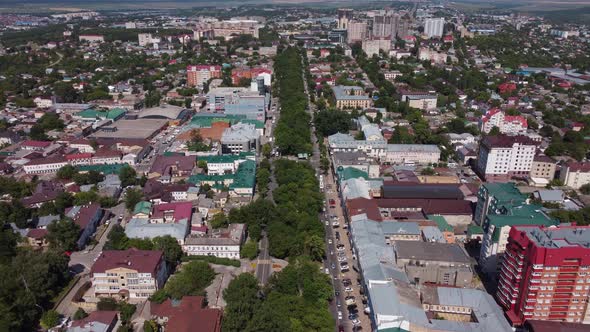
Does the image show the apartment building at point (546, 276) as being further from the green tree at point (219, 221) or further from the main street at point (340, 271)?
the green tree at point (219, 221)

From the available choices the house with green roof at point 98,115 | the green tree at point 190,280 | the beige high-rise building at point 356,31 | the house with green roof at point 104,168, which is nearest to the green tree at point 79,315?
the green tree at point 190,280

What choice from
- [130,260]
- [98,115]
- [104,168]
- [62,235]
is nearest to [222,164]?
[104,168]

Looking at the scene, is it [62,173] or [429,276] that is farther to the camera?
[62,173]

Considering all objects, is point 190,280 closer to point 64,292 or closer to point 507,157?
point 64,292

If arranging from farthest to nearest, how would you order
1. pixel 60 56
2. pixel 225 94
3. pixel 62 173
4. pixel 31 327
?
pixel 60 56 < pixel 225 94 < pixel 62 173 < pixel 31 327

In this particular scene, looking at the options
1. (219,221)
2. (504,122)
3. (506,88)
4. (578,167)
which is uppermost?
(504,122)

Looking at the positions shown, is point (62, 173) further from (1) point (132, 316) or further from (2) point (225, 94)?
(2) point (225, 94)

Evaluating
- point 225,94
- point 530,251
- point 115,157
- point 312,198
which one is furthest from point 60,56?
point 530,251

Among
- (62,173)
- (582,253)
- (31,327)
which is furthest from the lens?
(62,173)
